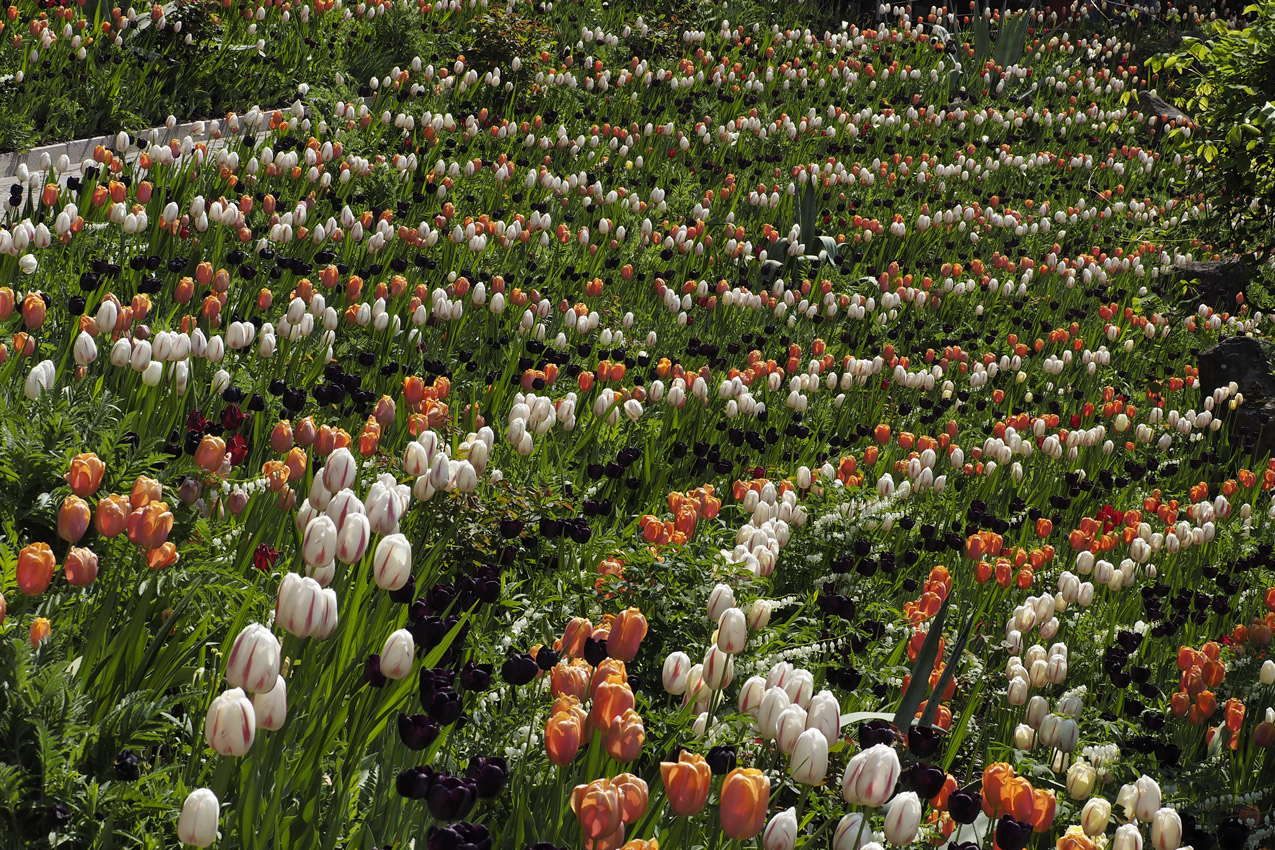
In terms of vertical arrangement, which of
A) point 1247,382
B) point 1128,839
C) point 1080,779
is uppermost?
point 1128,839

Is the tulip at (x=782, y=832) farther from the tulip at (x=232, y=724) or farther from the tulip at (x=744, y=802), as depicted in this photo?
the tulip at (x=232, y=724)

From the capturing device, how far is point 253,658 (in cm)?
182

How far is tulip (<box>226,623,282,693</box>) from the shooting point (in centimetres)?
182

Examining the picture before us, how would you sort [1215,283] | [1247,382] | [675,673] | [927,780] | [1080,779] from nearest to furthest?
[927,780], [675,673], [1080,779], [1247,382], [1215,283]

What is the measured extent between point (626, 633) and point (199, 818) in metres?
0.97

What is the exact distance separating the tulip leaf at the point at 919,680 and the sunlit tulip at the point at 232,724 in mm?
1856

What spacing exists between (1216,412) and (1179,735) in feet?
17.1

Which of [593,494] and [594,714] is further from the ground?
[594,714]

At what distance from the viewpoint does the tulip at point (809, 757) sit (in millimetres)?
2094

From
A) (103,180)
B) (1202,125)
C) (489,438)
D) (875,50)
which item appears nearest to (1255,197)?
(1202,125)

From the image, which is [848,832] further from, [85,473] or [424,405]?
[424,405]

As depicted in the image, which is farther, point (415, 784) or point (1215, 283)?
point (1215, 283)

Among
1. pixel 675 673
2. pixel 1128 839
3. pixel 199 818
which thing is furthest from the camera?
pixel 675 673

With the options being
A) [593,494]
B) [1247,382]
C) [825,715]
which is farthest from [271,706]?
[1247,382]
